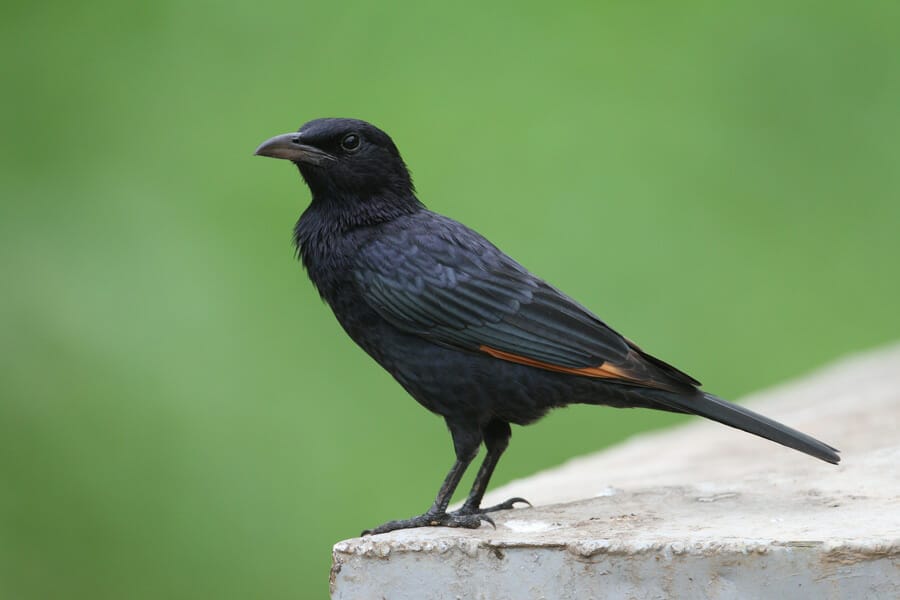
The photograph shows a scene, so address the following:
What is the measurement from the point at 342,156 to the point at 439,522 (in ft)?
4.00

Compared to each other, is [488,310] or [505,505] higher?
[488,310]

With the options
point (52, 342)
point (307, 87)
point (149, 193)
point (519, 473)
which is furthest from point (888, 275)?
point (52, 342)

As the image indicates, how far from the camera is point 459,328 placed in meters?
3.91

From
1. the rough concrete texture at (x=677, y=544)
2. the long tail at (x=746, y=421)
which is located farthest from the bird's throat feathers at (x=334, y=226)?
the long tail at (x=746, y=421)

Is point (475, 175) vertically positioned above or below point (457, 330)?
above

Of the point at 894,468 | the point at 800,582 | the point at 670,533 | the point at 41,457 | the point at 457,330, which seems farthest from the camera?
the point at 41,457

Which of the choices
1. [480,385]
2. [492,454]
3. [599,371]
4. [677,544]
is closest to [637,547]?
[677,544]

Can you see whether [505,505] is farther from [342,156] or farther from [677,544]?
[342,156]

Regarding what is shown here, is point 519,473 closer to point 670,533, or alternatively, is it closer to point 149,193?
point 149,193

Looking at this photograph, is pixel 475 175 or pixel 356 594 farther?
pixel 475 175

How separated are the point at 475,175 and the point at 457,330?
3.69 metres

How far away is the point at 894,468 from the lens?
417 cm

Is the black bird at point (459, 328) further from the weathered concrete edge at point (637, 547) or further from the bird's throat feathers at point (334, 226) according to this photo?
the weathered concrete edge at point (637, 547)

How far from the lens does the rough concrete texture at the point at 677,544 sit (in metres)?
3.23
